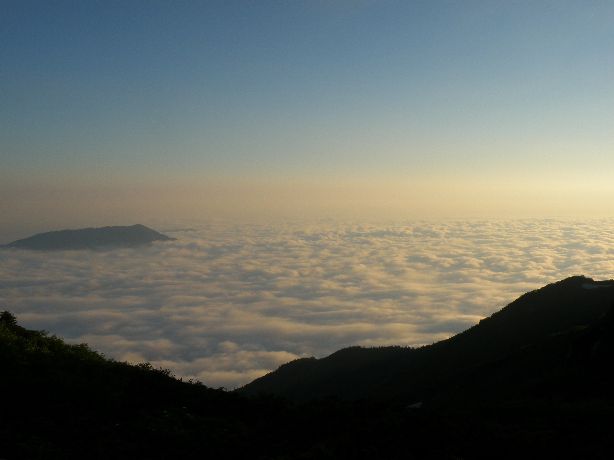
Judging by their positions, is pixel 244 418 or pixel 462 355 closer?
pixel 244 418

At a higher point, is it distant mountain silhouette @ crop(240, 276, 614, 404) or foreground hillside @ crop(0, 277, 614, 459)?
foreground hillside @ crop(0, 277, 614, 459)

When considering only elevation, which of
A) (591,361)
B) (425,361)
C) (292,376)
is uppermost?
(591,361)

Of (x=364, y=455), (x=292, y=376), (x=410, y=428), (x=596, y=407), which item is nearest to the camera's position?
(x=364, y=455)

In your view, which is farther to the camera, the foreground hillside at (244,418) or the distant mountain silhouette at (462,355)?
the distant mountain silhouette at (462,355)

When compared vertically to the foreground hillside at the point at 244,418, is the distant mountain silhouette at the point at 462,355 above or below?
below

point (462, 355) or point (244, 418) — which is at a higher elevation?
point (244, 418)

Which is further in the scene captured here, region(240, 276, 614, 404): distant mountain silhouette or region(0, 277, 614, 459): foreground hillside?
region(240, 276, 614, 404): distant mountain silhouette

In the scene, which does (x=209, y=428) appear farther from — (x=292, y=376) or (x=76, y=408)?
(x=292, y=376)

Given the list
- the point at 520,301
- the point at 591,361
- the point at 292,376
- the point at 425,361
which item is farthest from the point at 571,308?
the point at 292,376
